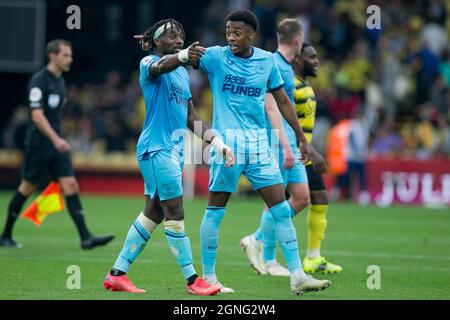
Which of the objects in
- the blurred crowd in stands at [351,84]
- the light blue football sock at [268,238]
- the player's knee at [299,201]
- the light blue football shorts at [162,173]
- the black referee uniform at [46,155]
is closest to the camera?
the light blue football shorts at [162,173]

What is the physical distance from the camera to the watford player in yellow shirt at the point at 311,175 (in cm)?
1148

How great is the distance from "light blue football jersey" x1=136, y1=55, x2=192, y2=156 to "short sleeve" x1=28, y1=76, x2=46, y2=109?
14.3ft

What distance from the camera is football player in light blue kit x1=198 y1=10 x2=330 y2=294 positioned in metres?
9.14

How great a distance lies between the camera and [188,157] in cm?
2558

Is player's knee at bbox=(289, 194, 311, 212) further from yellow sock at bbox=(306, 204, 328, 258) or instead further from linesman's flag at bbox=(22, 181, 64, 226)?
linesman's flag at bbox=(22, 181, 64, 226)

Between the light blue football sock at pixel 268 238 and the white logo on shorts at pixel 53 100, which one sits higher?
the white logo on shorts at pixel 53 100

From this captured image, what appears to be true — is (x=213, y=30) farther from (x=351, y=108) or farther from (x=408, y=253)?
(x=408, y=253)

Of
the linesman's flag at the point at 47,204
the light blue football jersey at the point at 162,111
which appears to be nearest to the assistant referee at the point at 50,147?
the linesman's flag at the point at 47,204

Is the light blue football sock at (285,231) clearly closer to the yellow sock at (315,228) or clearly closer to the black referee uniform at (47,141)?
the yellow sock at (315,228)

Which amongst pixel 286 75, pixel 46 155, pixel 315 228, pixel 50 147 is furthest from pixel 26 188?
pixel 286 75

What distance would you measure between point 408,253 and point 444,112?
13.5m

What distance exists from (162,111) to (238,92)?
729mm

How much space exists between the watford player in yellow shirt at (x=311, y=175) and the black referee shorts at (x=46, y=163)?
11.6 ft

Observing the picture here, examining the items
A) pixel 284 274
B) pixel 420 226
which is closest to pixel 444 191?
pixel 420 226
